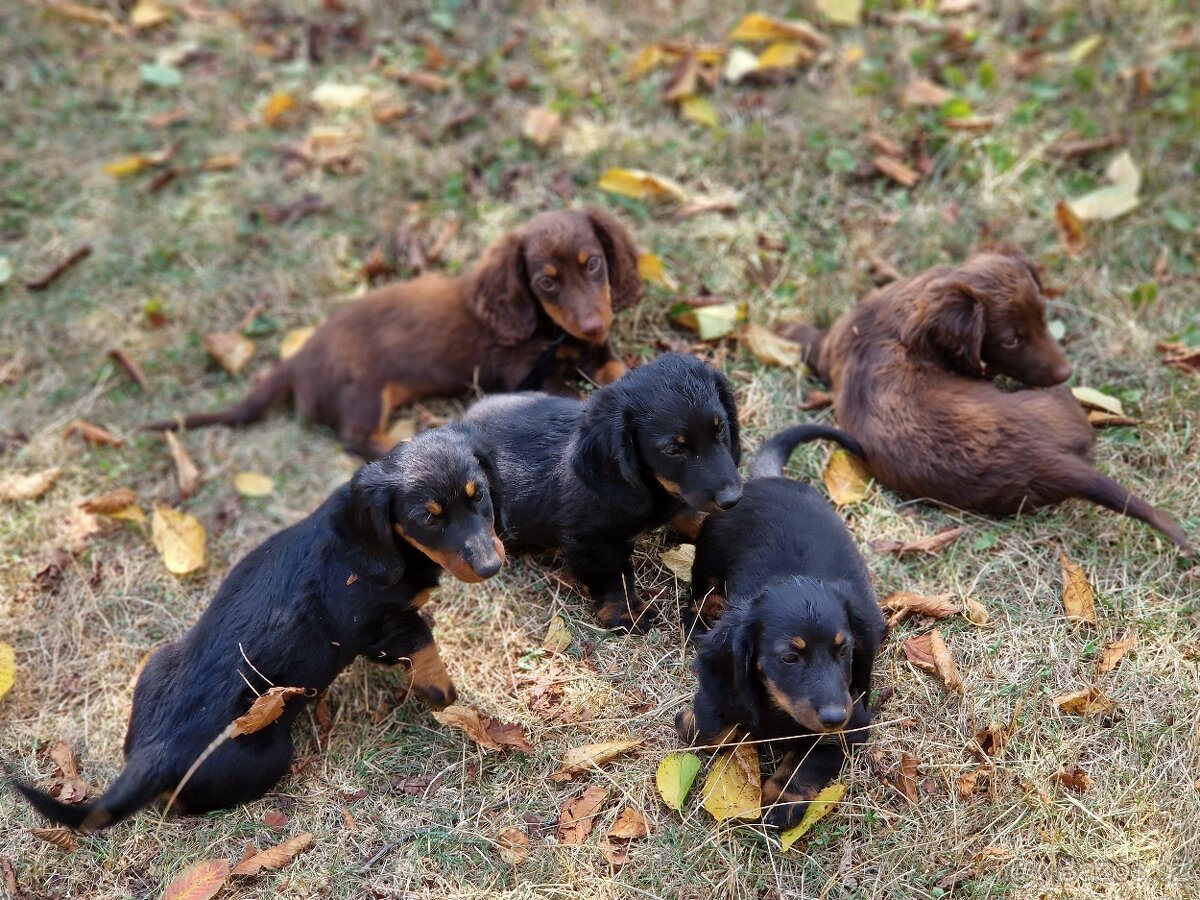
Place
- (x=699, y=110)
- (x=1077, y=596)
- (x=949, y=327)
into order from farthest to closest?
(x=699, y=110), (x=949, y=327), (x=1077, y=596)

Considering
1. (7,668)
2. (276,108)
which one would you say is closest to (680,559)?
(7,668)

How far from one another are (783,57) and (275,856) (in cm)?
544

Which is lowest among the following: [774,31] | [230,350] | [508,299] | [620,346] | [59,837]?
[59,837]

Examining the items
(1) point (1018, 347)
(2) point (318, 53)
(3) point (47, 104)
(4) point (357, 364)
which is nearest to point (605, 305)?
(4) point (357, 364)

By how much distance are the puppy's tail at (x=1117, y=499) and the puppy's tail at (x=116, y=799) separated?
3.60 meters

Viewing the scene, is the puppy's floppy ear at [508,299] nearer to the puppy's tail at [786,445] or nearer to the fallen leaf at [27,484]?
the puppy's tail at [786,445]

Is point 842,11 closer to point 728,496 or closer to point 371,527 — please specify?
point 728,496

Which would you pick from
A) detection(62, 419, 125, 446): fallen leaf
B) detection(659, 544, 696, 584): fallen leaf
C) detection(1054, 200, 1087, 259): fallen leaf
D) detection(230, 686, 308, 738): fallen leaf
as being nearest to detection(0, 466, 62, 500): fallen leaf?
detection(62, 419, 125, 446): fallen leaf

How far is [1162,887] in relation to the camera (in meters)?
3.35

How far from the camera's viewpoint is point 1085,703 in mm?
3824

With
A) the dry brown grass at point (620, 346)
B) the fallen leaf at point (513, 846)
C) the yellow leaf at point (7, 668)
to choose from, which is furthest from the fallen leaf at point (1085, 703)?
the yellow leaf at point (7, 668)

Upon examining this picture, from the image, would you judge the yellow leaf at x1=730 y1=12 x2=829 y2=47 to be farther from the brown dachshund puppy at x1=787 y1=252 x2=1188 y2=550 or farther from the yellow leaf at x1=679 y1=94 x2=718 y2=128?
the brown dachshund puppy at x1=787 y1=252 x2=1188 y2=550

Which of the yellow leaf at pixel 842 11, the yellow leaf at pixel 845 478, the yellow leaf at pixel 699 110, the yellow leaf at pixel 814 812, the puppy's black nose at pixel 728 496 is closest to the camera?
the yellow leaf at pixel 814 812

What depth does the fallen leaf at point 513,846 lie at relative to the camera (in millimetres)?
3594
